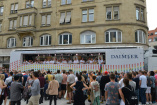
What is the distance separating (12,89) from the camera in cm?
602

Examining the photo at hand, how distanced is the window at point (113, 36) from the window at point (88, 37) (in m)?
2.04

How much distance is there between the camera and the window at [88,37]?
2034cm

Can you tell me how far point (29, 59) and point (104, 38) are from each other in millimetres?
11393

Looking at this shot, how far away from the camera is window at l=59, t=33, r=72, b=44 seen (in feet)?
70.7

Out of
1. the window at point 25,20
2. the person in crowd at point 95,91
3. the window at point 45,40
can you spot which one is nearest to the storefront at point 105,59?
the window at point 45,40

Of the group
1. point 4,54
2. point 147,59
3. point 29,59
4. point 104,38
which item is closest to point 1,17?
point 4,54

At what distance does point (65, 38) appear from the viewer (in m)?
21.7

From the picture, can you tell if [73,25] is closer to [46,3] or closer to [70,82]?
[46,3]

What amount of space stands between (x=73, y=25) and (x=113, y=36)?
6644 mm

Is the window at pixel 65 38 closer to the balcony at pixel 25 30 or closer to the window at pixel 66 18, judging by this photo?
the window at pixel 66 18

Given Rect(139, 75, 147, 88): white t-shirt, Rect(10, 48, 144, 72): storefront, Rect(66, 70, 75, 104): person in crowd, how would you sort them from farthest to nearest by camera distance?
Rect(10, 48, 144, 72): storefront → Rect(66, 70, 75, 104): person in crowd → Rect(139, 75, 147, 88): white t-shirt

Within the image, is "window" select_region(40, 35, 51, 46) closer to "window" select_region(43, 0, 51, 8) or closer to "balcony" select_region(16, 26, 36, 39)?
"balcony" select_region(16, 26, 36, 39)

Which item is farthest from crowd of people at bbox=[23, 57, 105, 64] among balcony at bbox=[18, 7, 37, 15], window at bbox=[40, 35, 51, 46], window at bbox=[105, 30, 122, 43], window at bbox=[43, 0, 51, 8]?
window at bbox=[43, 0, 51, 8]

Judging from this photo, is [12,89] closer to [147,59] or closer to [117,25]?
[147,59]
